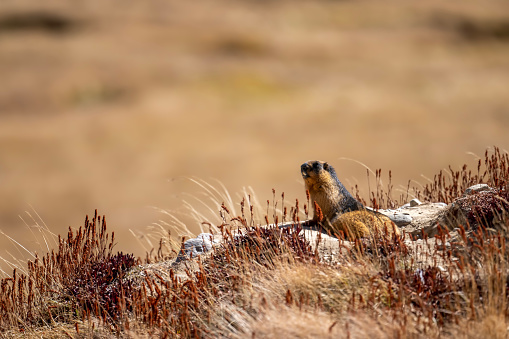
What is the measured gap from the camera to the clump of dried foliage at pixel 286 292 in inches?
176

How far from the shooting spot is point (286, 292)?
493 centimetres

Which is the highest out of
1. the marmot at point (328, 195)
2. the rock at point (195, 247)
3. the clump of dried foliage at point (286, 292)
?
the marmot at point (328, 195)

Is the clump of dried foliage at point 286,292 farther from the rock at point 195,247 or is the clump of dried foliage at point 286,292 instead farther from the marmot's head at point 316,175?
the marmot's head at point 316,175

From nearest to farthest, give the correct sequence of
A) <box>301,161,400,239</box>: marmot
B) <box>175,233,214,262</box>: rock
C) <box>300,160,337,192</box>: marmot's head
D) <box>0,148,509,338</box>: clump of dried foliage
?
1. <box>0,148,509,338</box>: clump of dried foliage
2. <box>175,233,214,262</box>: rock
3. <box>301,161,400,239</box>: marmot
4. <box>300,160,337,192</box>: marmot's head

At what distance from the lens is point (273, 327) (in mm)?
4449

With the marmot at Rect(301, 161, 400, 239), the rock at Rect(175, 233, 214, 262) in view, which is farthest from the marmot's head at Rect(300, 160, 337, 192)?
the rock at Rect(175, 233, 214, 262)

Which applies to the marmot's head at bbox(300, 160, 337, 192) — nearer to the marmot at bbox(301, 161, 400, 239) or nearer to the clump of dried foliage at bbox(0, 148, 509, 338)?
the marmot at bbox(301, 161, 400, 239)

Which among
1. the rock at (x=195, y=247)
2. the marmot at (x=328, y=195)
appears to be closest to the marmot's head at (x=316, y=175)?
the marmot at (x=328, y=195)

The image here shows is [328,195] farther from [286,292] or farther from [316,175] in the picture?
[286,292]

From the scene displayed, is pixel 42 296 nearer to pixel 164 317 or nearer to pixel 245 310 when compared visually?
pixel 164 317

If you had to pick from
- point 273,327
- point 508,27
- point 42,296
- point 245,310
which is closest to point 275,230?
point 245,310

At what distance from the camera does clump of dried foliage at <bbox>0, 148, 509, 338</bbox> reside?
4.46 m

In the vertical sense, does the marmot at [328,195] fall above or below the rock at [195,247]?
above

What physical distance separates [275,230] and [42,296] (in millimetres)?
2749
